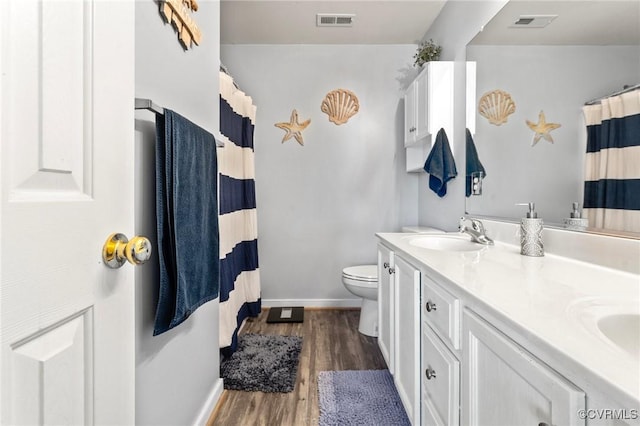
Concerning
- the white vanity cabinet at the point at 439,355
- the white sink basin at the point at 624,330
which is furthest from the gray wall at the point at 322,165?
the white sink basin at the point at 624,330

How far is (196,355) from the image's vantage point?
1.31 metres

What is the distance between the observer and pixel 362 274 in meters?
2.34

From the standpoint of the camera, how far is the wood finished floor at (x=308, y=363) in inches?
58.2

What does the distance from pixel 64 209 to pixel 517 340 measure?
2.55 feet

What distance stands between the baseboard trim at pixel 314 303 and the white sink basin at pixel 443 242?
1381 mm

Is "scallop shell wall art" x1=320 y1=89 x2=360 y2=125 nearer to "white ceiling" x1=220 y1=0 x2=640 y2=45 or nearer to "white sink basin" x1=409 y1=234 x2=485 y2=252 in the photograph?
"white ceiling" x1=220 y1=0 x2=640 y2=45

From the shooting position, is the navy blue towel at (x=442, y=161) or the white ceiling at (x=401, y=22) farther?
the navy blue towel at (x=442, y=161)

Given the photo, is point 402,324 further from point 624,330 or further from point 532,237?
point 624,330

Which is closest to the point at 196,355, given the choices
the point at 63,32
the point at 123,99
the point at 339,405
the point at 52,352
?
the point at 339,405

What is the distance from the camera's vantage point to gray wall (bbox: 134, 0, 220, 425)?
0.90 metres

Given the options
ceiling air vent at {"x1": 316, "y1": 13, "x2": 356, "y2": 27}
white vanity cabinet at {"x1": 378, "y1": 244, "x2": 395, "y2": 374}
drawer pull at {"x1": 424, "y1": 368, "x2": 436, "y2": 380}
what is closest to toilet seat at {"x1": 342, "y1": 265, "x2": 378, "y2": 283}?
white vanity cabinet at {"x1": 378, "y1": 244, "x2": 395, "y2": 374}

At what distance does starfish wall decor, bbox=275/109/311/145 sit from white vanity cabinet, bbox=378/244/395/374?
1476mm

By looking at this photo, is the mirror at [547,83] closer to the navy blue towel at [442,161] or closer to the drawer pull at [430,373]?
the navy blue towel at [442,161]

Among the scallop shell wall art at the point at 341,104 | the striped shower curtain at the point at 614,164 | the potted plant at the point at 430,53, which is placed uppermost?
the potted plant at the point at 430,53
